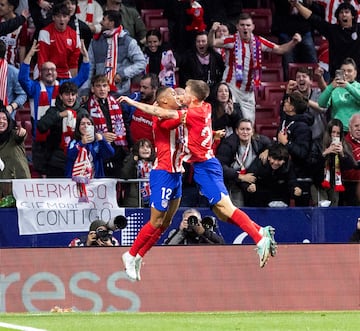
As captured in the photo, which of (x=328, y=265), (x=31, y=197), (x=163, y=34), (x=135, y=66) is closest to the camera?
(x=328, y=265)

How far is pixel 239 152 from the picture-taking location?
17922 mm

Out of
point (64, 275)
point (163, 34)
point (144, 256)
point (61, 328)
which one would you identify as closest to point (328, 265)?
point (144, 256)

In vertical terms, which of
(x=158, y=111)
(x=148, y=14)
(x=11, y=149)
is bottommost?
(x=11, y=149)

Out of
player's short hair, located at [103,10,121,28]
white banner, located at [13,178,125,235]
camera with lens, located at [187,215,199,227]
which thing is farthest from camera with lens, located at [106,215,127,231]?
player's short hair, located at [103,10,121,28]

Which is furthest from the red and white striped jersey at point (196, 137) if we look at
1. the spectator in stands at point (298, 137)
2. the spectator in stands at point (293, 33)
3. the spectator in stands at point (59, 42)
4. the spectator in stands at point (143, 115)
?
the spectator in stands at point (293, 33)

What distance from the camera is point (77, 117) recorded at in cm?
1777

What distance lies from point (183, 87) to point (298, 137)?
274 cm

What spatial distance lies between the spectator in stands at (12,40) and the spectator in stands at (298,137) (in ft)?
15.0

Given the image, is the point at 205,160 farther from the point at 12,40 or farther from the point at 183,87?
the point at 12,40

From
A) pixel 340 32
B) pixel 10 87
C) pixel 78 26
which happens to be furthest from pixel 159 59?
pixel 340 32

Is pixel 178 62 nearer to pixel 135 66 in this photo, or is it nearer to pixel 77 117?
pixel 135 66

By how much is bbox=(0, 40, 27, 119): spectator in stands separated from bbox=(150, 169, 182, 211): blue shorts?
210 inches

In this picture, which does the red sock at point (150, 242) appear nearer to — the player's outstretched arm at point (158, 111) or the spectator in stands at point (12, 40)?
the player's outstretched arm at point (158, 111)

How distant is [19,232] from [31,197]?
0.51 metres
